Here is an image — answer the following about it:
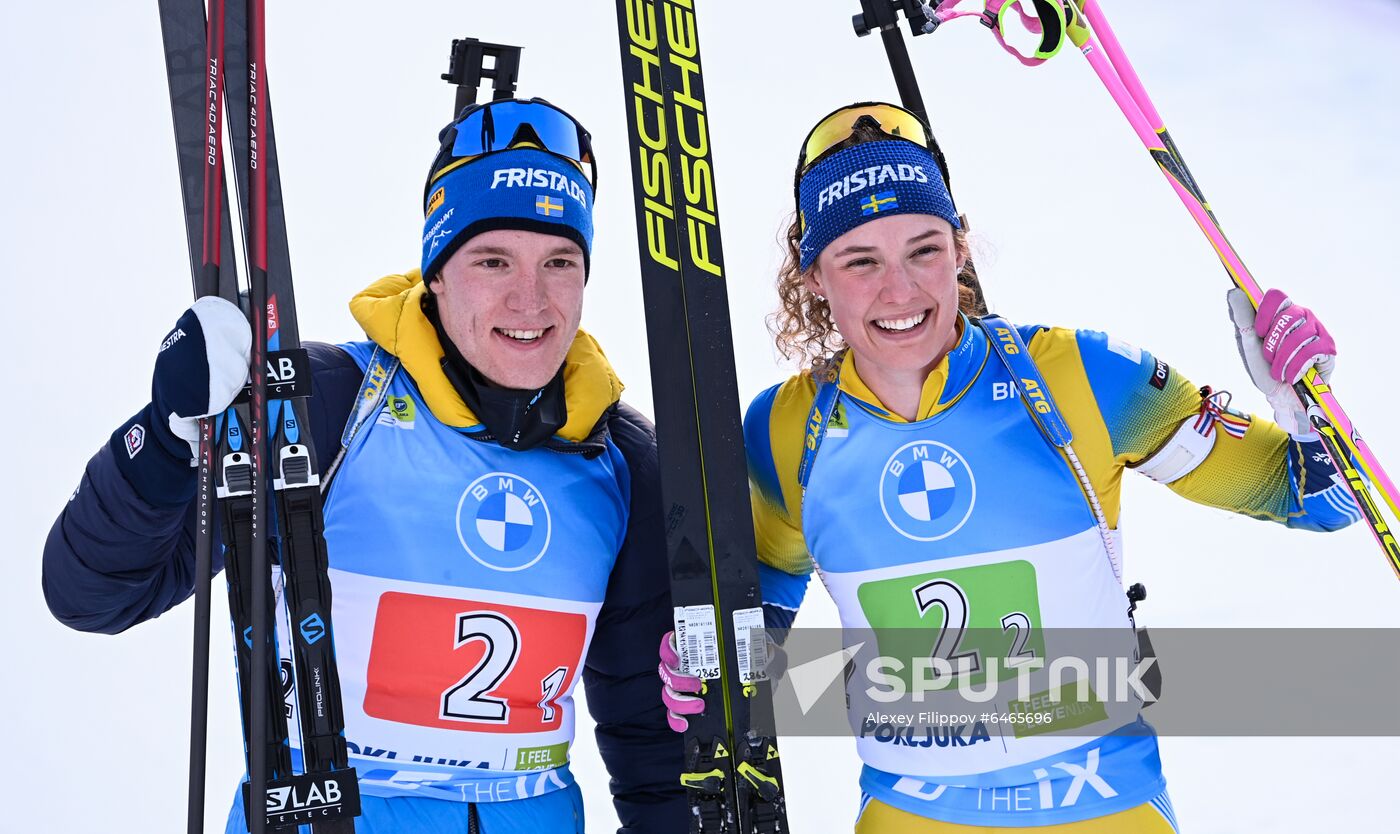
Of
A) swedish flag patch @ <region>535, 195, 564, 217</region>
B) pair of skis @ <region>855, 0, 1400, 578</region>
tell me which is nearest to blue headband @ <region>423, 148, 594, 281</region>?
swedish flag patch @ <region>535, 195, 564, 217</region>

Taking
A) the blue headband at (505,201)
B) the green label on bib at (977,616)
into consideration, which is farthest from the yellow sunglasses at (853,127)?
the green label on bib at (977,616)

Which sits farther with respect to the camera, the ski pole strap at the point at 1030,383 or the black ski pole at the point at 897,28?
the black ski pole at the point at 897,28

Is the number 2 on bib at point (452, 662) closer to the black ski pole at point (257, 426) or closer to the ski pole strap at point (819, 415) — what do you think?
the black ski pole at point (257, 426)

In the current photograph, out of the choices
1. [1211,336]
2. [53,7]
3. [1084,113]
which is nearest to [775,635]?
[1211,336]

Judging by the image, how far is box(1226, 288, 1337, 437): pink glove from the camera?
178 cm

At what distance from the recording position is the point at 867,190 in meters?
1.87

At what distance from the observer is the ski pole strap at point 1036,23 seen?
79.4 inches

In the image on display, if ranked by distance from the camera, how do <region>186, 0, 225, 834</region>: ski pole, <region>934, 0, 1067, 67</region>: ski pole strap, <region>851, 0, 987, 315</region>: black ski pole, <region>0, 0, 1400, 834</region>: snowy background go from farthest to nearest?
<region>0, 0, 1400, 834</region>: snowy background → <region>851, 0, 987, 315</region>: black ski pole → <region>934, 0, 1067, 67</region>: ski pole strap → <region>186, 0, 225, 834</region>: ski pole

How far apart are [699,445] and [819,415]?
197 millimetres

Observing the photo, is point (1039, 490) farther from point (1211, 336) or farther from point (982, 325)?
point (1211, 336)

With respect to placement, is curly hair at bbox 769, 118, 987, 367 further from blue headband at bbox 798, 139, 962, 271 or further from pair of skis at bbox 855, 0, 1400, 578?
pair of skis at bbox 855, 0, 1400, 578

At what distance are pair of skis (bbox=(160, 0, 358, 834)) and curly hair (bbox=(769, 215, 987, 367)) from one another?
2.72ft

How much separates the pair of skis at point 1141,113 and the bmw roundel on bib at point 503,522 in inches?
41.6

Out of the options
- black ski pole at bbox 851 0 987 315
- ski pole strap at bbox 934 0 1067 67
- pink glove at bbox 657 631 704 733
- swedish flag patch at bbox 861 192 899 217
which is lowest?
pink glove at bbox 657 631 704 733
